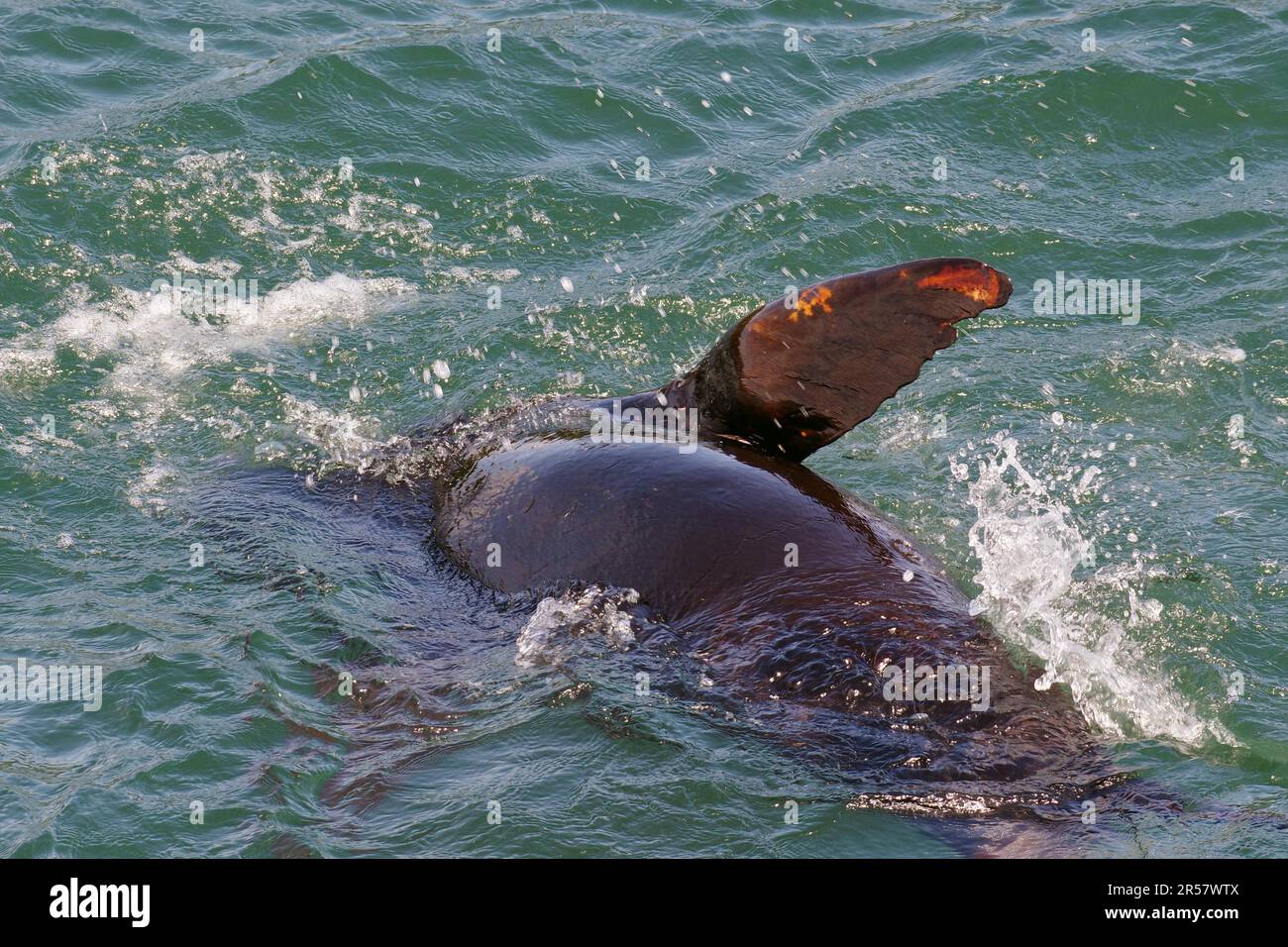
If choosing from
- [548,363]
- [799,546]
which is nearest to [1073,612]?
[799,546]

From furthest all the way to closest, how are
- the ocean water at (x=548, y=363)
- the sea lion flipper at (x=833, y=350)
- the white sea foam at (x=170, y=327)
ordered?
1. the white sea foam at (x=170, y=327)
2. the sea lion flipper at (x=833, y=350)
3. the ocean water at (x=548, y=363)

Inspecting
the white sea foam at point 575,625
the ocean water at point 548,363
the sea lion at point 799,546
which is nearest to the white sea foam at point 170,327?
the ocean water at point 548,363

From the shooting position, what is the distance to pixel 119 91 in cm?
1189

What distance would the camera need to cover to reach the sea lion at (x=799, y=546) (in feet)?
15.4

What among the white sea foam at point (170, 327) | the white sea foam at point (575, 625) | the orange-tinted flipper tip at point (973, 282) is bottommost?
the white sea foam at point (575, 625)

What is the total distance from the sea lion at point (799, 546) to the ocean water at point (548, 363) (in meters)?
0.20

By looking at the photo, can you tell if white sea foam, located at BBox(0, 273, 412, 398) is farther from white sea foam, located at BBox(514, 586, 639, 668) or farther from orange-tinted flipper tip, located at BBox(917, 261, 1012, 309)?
orange-tinted flipper tip, located at BBox(917, 261, 1012, 309)

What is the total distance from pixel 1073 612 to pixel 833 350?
1.44 m

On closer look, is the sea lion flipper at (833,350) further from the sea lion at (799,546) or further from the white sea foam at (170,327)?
the white sea foam at (170,327)

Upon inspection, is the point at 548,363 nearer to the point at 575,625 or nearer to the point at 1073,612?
the point at 575,625

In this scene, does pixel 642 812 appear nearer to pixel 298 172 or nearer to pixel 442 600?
pixel 442 600

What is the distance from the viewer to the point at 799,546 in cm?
543

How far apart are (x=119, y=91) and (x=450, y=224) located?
346 centimetres

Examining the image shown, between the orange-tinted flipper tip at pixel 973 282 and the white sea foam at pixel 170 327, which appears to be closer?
the orange-tinted flipper tip at pixel 973 282
